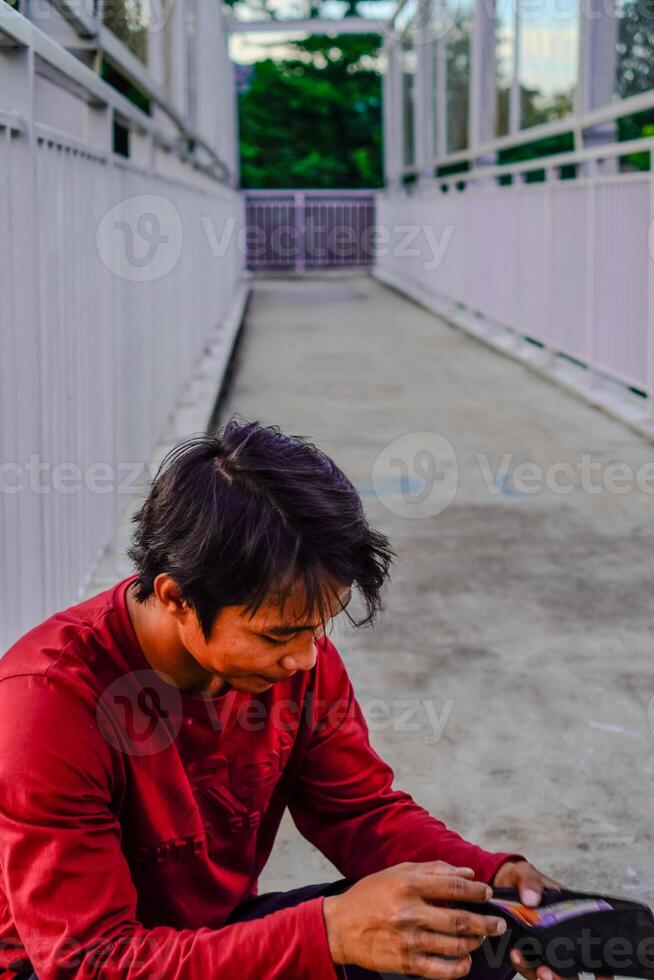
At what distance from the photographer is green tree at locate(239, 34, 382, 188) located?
3250 centimetres

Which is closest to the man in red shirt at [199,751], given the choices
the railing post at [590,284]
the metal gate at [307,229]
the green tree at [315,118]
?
the railing post at [590,284]

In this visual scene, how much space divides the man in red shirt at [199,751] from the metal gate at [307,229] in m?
22.2

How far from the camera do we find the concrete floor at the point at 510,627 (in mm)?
2842

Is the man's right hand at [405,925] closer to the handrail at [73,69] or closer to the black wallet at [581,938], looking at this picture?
the black wallet at [581,938]

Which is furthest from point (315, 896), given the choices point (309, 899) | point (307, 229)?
point (307, 229)

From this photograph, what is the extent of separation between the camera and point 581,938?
165 centimetres

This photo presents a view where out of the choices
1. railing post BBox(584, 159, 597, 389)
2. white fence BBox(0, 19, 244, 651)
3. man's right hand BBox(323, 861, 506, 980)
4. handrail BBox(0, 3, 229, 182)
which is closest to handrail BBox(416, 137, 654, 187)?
railing post BBox(584, 159, 597, 389)

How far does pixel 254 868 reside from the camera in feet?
6.22

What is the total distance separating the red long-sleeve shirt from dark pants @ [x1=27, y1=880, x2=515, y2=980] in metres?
0.04

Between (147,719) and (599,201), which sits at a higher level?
(599,201)

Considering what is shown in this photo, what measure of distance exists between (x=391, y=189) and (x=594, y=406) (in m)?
14.9

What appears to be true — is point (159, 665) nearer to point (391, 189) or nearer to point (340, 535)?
point (340, 535)

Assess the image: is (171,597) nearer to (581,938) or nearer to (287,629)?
(287,629)

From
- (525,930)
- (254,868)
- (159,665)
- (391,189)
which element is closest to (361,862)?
(254,868)
